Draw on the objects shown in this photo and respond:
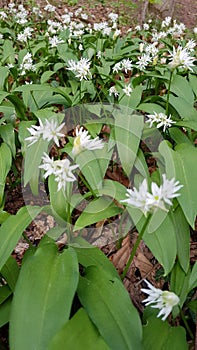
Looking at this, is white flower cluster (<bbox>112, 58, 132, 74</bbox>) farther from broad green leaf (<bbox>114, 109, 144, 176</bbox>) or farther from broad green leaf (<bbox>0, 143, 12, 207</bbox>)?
broad green leaf (<bbox>0, 143, 12, 207</bbox>)

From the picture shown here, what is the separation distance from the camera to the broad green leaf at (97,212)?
1.69 m

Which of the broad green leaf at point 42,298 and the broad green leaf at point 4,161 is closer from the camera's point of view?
the broad green leaf at point 42,298

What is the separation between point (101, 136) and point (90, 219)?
4.12ft

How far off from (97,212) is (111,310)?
55cm

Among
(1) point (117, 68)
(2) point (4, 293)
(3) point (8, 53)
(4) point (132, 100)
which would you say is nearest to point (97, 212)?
(2) point (4, 293)

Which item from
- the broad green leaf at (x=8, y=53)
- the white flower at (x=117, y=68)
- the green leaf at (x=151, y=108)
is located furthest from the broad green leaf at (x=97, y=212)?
the broad green leaf at (x=8, y=53)

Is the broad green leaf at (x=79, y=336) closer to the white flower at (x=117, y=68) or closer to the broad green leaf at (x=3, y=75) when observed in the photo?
the broad green leaf at (x=3, y=75)

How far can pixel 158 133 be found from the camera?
2.46m

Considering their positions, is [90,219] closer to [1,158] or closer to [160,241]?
[160,241]

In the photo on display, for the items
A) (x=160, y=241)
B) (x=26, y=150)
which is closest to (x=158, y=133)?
(x=26, y=150)

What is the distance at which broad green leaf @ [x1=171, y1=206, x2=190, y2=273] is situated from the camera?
1.63 meters

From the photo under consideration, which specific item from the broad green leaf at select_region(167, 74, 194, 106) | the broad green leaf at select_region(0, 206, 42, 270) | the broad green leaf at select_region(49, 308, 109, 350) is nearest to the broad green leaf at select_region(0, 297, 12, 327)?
the broad green leaf at select_region(0, 206, 42, 270)

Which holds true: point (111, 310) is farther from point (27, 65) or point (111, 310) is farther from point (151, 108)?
point (27, 65)

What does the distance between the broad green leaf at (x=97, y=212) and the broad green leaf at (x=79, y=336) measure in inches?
20.1
